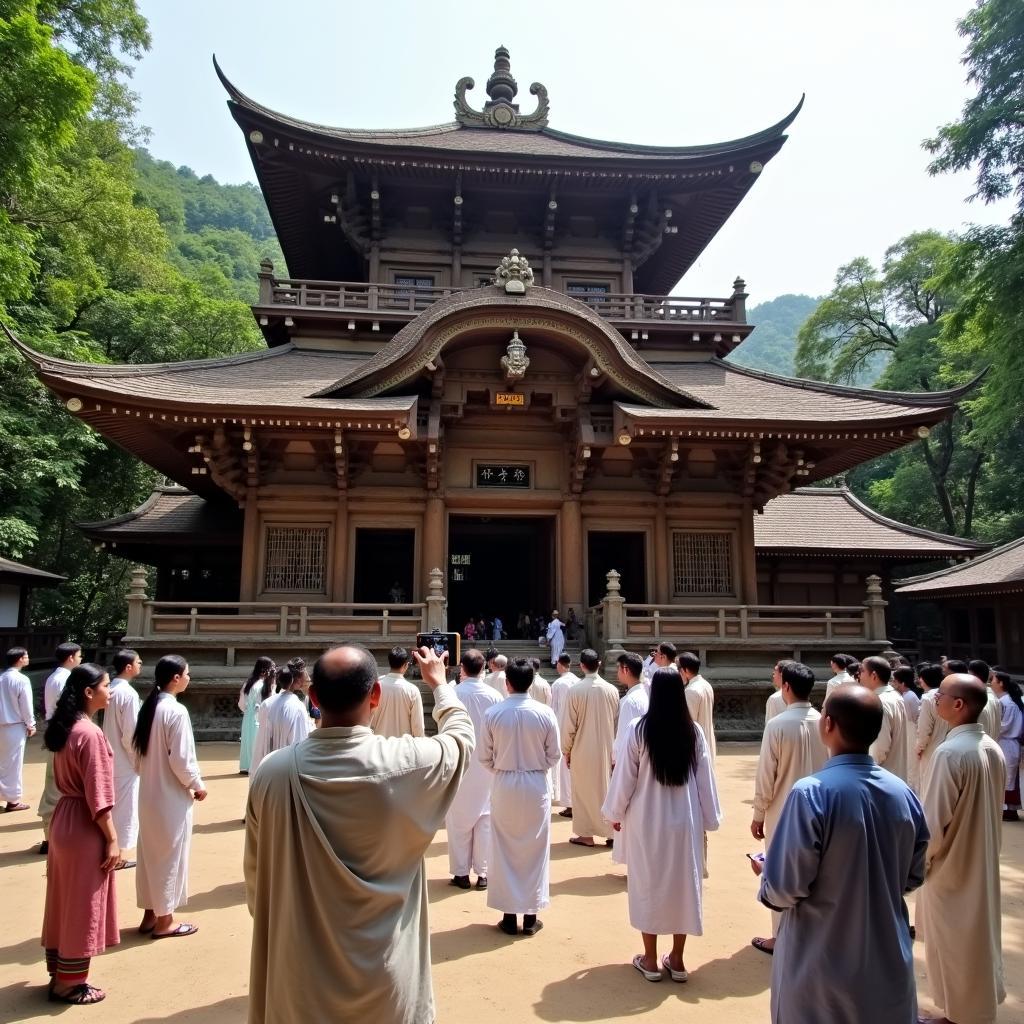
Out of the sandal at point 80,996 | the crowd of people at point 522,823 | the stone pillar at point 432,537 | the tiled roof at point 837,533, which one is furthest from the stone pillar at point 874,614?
the sandal at point 80,996

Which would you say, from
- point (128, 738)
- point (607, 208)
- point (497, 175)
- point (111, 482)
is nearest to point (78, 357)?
point (111, 482)

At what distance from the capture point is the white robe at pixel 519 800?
196 inches

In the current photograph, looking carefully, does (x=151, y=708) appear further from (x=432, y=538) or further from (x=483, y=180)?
(x=483, y=180)

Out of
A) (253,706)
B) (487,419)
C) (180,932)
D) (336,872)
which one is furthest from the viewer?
(487,419)

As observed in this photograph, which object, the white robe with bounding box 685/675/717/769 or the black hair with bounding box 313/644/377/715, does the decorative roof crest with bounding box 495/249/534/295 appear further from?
the black hair with bounding box 313/644/377/715

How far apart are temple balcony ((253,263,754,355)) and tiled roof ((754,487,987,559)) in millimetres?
5040

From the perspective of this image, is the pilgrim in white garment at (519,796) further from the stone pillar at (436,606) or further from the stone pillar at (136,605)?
the stone pillar at (136,605)

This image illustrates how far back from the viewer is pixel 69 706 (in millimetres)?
4324

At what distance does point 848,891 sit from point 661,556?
1202cm

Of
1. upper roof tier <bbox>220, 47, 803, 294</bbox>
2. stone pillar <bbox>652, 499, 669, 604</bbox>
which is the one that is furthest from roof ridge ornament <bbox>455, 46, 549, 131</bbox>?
stone pillar <bbox>652, 499, 669, 604</bbox>

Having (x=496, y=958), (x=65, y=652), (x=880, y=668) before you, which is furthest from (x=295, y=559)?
(x=880, y=668)

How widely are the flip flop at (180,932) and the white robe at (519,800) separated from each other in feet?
6.44

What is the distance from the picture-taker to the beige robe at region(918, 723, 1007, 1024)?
12.2ft

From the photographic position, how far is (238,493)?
13961 millimetres
